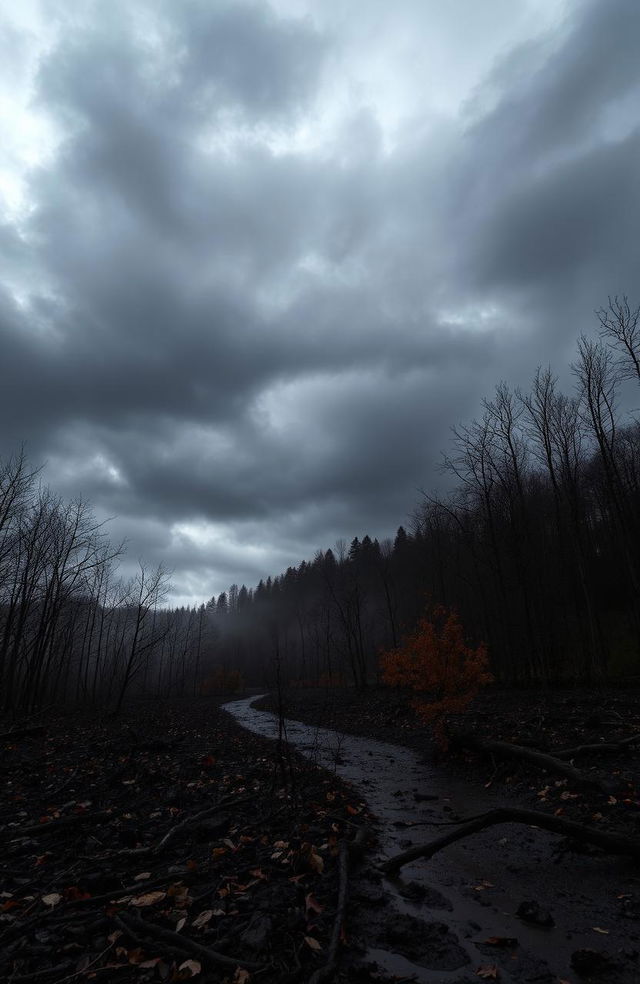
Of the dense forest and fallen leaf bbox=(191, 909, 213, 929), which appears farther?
the dense forest

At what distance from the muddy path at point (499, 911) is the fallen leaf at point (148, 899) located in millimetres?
2127

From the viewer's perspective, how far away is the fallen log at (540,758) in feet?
27.7

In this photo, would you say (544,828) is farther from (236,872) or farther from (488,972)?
(236,872)

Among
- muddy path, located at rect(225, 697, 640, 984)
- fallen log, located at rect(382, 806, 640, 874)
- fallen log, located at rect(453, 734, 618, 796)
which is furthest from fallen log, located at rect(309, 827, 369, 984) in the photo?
fallen log, located at rect(453, 734, 618, 796)

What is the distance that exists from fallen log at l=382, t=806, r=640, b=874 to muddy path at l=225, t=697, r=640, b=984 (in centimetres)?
27

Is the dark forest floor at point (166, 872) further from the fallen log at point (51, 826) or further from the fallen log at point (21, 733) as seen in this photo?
the fallen log at point (21, 733)

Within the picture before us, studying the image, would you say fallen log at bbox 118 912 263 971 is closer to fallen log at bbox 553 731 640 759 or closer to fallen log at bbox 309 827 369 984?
fallen log at bbox 309 827 369 984

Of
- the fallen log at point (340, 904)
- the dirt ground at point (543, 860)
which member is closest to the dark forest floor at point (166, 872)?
the fallen log at point (340, 904)

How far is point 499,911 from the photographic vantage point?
5.34 meters

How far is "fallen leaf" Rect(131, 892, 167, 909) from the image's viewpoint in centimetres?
495

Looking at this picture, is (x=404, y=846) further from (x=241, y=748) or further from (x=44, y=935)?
(x=241, y=748)

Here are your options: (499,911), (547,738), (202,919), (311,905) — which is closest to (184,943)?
(202,919)

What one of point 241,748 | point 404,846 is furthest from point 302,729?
point 404,846

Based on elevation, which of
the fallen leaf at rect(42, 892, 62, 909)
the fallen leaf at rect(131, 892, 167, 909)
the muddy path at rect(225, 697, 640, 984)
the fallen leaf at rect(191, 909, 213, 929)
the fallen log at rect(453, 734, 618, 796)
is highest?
the fallen log at rect(453, 734, 618, 796)
